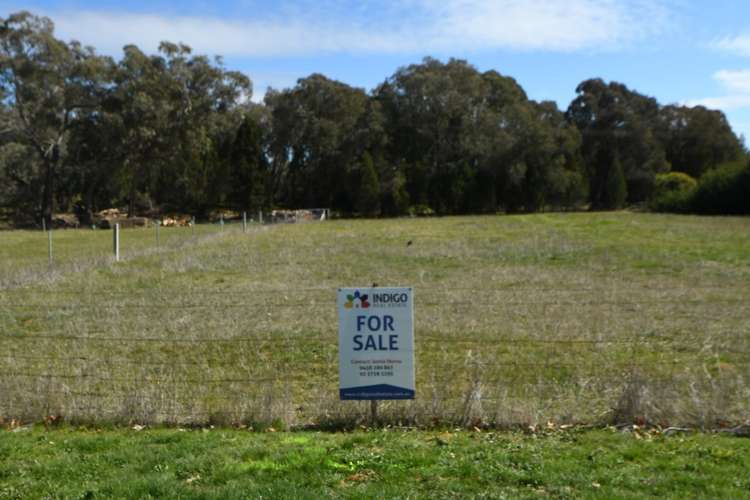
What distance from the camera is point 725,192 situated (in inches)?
2598

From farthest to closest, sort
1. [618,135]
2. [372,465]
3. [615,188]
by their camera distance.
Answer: [618,135] < [615,188] < [372,465]

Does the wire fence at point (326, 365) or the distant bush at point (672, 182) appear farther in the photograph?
the distant bush at point (672, 182)

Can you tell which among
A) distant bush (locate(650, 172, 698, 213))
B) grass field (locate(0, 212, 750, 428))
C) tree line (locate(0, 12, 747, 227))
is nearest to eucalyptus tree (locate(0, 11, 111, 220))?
tree line (locate(0, 12, 747, 227))

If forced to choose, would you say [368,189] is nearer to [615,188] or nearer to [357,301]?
[615,188]

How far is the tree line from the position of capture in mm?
57219

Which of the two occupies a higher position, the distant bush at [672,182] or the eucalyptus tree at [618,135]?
the eucalyptus tree at [618,135]

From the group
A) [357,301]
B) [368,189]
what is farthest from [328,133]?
[357,301]

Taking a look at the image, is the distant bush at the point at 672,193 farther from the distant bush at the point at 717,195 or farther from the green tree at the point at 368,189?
the green tree at the point at 368,189

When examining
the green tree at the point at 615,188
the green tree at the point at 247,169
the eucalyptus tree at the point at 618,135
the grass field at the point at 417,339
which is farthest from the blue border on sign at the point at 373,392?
the eucalyptus tree at the point at 618,135

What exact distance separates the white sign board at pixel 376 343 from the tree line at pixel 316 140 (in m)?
54.6

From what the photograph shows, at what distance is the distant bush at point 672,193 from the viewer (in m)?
69.3

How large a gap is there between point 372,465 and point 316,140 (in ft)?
220

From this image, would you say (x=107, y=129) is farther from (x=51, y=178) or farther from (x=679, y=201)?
(x=679, y=201)

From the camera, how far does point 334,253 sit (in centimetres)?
2620
